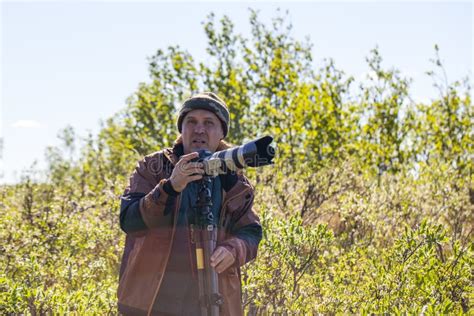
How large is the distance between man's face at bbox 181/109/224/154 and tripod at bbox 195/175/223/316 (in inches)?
11.6

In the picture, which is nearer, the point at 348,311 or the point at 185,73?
the point at 348,311

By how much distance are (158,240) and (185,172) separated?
16.3 inches

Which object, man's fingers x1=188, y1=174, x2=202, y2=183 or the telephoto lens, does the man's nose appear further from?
man's fingers x1=188, y1=174, x2=202, y2=183

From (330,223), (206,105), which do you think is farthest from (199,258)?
(330,223)

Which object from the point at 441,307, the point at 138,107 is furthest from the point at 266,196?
the point at 138,107

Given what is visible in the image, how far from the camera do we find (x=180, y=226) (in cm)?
336

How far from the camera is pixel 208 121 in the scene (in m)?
3.54

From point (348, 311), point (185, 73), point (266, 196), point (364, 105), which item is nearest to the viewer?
point (348, 311)

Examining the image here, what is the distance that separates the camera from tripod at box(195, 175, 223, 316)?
317 cm

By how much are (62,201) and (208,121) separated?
5094mm

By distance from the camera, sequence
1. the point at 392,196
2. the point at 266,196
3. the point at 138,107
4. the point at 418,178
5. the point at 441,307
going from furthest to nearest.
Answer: the point at 138,107 → the point at 418,178 → the point at 392,196 → the point at 266,196 → the point at 441,307

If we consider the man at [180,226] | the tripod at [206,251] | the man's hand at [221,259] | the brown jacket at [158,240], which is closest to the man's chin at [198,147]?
the man at [180,226]

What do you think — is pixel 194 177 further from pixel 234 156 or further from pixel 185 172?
pixel 234 156

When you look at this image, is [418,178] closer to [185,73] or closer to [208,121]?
[208,121]
